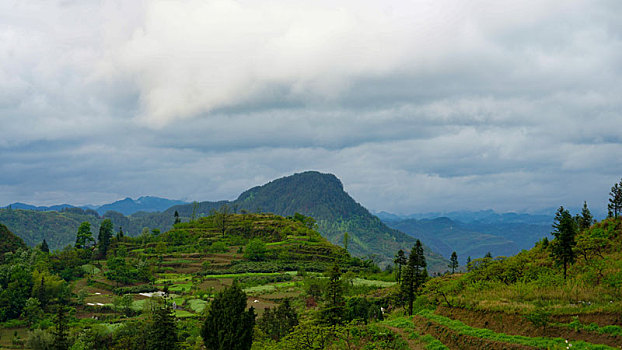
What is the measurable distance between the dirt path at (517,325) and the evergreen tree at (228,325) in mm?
20076

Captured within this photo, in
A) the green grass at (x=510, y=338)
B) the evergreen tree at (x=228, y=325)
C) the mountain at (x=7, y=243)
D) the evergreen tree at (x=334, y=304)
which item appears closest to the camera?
the green grass at (x=510, y=338)

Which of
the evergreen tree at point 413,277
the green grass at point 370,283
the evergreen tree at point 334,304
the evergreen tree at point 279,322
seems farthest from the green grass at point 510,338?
the green grass at point 370,283

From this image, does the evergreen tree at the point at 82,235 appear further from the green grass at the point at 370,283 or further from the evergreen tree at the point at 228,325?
the evergreen tree at the point at 228,325

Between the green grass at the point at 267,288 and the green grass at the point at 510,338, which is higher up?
the green grass at the point at 510,338

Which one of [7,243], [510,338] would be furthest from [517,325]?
[7,243]

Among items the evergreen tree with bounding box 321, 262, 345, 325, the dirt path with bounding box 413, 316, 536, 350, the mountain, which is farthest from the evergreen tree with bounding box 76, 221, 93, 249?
the dirt path with bounding box 413, 316, 536, 350

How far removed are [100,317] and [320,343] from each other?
268 ft

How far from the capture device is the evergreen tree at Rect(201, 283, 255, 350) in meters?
41.1

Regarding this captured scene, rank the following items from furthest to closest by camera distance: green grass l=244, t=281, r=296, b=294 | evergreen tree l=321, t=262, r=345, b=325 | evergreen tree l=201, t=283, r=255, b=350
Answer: green grass l=244, t=281, r=296, b=294, evergreen tree l=321, t=262, r=345, b=325, evergreen tree l=201, t=283, r=255, b=350

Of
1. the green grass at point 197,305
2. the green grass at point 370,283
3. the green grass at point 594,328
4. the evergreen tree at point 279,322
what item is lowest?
the green grass at point 197,305

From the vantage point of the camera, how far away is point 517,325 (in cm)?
2884

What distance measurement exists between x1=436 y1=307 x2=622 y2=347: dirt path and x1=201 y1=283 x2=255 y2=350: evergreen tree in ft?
65.9

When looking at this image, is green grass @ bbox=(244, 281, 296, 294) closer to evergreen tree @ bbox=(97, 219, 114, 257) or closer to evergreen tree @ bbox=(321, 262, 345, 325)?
evergreen tree @ bbox=(321, 262, 345, 325)

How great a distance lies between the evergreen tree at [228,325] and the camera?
4106 cm
